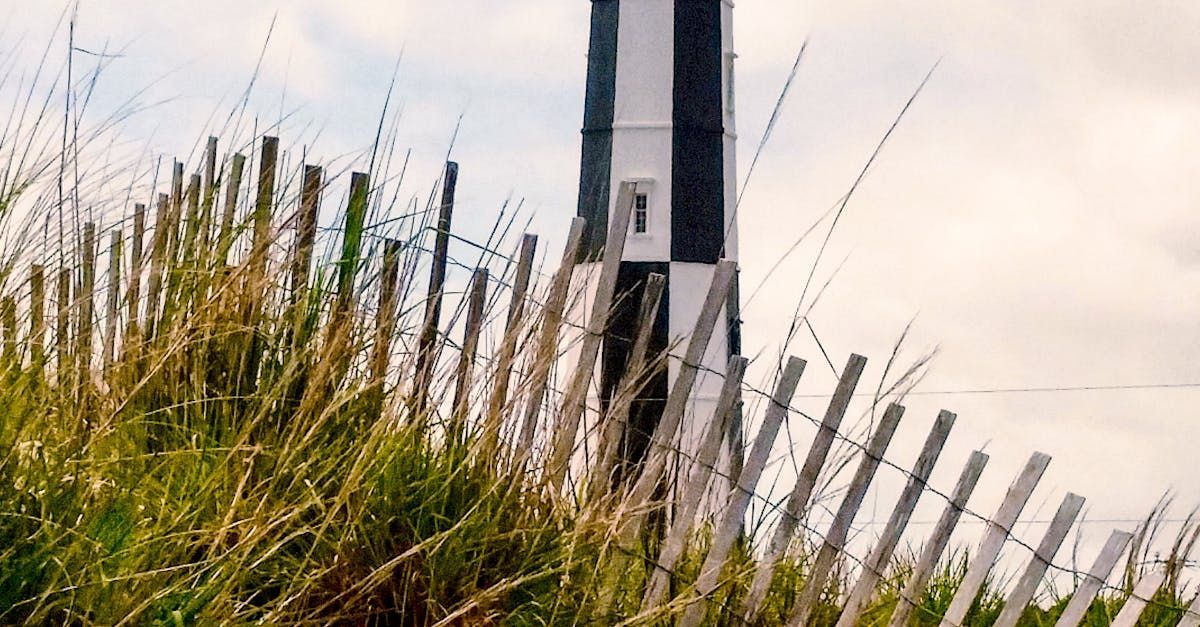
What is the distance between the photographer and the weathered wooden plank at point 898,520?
11.3 feet

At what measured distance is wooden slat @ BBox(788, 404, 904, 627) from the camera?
341cm

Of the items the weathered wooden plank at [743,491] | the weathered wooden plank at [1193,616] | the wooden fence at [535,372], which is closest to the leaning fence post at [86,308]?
the wooden fence at [535,372]

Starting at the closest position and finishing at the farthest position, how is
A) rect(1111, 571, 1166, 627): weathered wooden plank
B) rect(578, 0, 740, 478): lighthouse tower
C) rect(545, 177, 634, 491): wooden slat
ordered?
rect(545, 177, 634, 491): wooden slat → rect(1111, 571, 1166, 627): weathered wooden plank → rect(578, 0, 740, 478): lighthouse tower

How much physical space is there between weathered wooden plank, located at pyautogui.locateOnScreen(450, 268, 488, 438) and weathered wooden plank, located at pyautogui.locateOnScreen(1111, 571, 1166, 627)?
1.77 metres

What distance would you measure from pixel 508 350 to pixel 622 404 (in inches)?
10.9

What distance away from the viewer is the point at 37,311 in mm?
2844

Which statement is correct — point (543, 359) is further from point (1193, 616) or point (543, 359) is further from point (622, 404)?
point (1193, 616)

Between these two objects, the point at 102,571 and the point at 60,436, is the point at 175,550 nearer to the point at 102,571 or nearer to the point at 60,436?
the point at 102,571

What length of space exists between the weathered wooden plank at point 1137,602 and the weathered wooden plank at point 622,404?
4.57 feet

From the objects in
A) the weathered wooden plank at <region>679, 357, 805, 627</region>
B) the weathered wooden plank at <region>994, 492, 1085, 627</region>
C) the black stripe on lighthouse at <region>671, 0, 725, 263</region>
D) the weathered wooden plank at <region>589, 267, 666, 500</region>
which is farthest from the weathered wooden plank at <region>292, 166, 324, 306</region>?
the black stripe on lighthouse at <region>671, 0, 725, 263</region>

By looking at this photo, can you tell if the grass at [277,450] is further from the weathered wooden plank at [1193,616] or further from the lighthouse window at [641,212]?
the lighthouse window at [641,212]

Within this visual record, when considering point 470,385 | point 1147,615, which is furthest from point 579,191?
point 470,385

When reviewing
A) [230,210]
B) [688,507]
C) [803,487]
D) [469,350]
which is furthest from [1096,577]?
[230,210]

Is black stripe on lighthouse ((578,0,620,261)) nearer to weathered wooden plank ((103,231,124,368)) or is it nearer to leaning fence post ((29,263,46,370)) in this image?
weathered wooden plank ((103,231,124,368))
